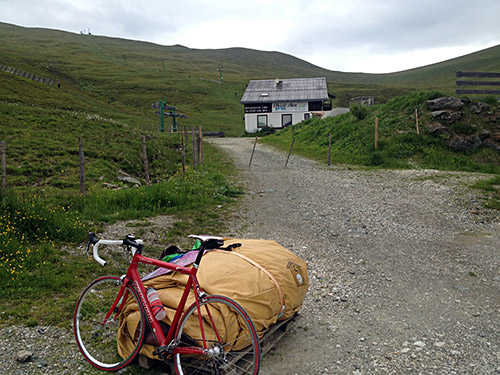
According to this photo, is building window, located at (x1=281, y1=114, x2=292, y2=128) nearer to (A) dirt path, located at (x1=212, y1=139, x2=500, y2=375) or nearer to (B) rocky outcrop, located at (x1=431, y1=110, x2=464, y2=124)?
(B) rocky outcrop, located at (x1=431, y1=110, x2=464, y2=124)

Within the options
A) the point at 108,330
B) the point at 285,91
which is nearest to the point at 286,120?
the point at 285,91

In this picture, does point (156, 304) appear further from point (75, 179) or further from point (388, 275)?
point (75, 179)

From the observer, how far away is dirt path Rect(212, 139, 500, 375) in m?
4.85

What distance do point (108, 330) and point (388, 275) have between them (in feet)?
16.4

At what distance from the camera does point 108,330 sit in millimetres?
5176

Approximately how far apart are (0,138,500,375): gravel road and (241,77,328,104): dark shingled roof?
142 feet

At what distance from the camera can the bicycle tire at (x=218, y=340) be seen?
12.9 feet

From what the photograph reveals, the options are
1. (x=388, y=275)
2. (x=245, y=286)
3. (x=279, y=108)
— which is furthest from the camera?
(x=279, y=108)

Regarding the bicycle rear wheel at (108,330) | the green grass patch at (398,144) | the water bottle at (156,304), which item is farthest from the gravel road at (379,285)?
the green grass patch at (398,144)

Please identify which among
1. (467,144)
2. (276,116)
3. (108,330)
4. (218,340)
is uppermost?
(276,116)

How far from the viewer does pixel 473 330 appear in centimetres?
545

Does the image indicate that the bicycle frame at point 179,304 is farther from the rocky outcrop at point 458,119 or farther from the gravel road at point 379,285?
the rocky outcrop at point 458,119

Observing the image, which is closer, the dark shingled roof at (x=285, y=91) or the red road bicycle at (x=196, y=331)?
the red road bicycle at (x=196, y=331)

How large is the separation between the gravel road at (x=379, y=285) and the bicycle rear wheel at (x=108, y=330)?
196 millimetres
